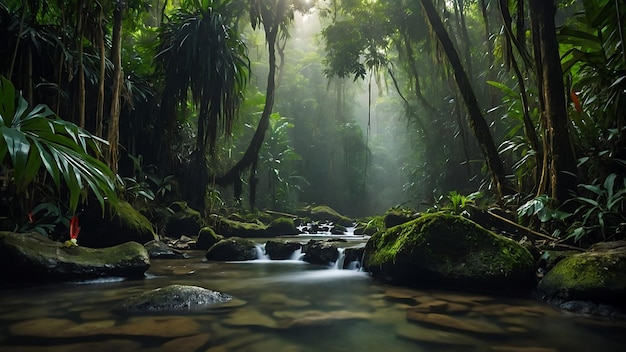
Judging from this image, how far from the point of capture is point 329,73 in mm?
13289

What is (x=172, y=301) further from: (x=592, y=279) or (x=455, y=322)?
(x=592, y=279)

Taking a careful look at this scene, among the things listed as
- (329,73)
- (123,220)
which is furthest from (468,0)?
→ (123,220)

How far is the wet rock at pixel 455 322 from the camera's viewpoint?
253cm

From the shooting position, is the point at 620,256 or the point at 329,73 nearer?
the point at 620,256

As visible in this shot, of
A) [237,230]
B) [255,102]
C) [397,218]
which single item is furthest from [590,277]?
[255,102]

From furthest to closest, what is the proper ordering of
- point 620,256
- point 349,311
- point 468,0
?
point 468,0
point 349,311
point 620,256

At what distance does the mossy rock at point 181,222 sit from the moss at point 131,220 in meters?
2.15

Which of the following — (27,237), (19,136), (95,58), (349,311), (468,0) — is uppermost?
(468,0)

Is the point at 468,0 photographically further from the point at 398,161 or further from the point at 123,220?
the point at 398,161

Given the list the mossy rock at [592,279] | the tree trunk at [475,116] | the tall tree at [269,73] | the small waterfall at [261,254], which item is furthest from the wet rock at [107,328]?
the tall tree at [269,73]

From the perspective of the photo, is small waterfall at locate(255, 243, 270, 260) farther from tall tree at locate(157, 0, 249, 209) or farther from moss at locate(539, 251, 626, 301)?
moss at locate(539, 251, 626, 301)

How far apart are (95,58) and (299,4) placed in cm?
570

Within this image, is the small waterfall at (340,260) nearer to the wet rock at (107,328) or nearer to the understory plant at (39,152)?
the wet rock at (107,328)

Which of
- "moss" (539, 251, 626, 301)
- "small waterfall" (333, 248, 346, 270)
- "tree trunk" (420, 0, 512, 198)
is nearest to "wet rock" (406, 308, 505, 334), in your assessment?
"moss" (539, 251, 626, 301)
